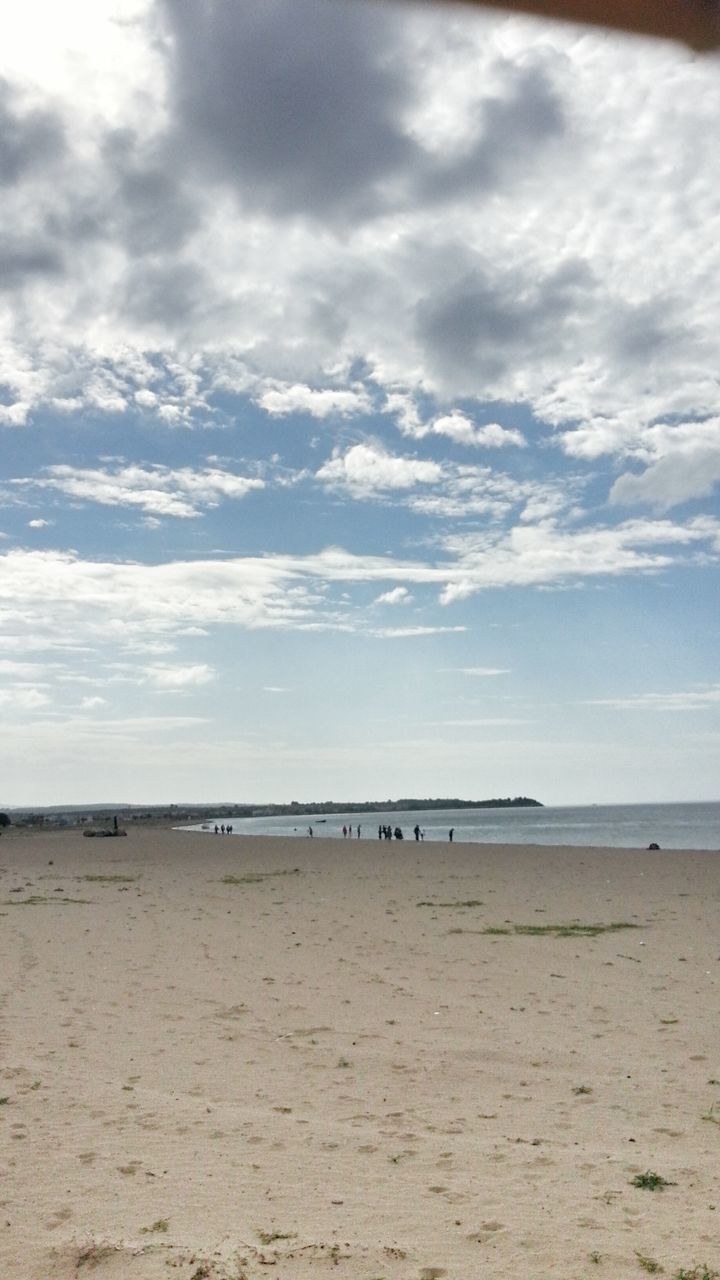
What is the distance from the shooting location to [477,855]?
43.3 meters

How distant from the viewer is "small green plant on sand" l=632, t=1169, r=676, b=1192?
5797mm

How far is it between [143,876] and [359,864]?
373 inches

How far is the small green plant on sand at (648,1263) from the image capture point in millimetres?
4672

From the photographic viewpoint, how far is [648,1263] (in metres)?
4.74

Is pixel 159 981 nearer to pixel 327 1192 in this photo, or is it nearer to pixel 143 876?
pixel 327 1192

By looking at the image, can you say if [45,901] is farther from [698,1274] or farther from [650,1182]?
[698,1274]

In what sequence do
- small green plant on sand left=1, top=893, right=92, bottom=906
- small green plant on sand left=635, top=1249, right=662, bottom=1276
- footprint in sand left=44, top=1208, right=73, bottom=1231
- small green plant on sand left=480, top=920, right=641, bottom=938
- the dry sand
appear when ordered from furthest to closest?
small green plant on sand left=1, top=893, right=92, bottom=906 < small green plant on sand left=480, top=920, right=641, bottom=938 < footprint in sand left=44, top=1208, right=73, bottom=1231 < the dry sand < small green plant on sand left=635, top=1249, right=662, bottom=1276

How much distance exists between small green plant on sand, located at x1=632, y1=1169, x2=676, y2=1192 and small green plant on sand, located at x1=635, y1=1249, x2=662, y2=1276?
101cm

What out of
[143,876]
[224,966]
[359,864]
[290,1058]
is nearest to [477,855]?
[359,864]

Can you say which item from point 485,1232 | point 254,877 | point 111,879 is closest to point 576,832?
point 254,877

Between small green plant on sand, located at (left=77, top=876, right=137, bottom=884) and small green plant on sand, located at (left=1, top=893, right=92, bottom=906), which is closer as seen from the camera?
small green plant on sand, located at (left=1, top=893, right=92, bottom=906)

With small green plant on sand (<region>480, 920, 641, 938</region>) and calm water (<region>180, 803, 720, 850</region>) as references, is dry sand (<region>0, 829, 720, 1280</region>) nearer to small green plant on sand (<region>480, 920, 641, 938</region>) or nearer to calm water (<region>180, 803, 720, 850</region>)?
small green plant on sand (<region>480, 920, 641, 938</region>)

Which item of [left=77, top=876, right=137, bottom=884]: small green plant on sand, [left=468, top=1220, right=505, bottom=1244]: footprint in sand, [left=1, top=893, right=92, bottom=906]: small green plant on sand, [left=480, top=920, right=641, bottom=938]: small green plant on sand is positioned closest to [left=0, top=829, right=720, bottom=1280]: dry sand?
[left=468, top=1220, right=505, bottom=1244]: footprint in sand

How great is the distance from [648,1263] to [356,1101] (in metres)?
3.37
